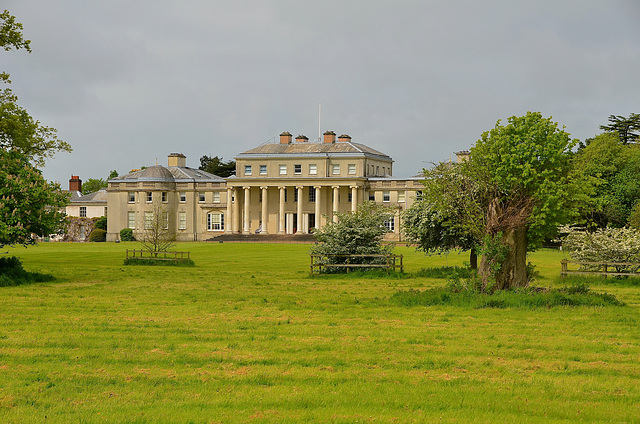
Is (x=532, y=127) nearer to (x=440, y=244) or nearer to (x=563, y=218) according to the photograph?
(x=563, y=218)

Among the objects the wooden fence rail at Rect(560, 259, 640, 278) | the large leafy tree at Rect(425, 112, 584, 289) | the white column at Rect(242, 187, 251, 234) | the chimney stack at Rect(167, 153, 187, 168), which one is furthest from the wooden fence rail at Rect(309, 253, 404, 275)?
the chimney stack at Rect(167, 153, 187, 168)

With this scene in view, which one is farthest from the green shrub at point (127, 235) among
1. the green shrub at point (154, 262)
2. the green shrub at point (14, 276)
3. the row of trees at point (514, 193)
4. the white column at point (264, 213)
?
the row of trees at point (514, 193)

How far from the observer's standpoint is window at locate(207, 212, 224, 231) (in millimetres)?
86000

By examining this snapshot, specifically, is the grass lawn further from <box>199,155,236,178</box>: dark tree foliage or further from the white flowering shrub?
<box>199,155,236,178</box>: dark tree foliage

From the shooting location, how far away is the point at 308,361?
1198cm

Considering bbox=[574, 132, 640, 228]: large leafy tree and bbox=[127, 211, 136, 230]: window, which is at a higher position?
bbox=[574, 132, 640, 228]: large leafy tree

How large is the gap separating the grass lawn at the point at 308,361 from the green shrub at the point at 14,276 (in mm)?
4116

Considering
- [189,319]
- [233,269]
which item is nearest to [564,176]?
[189,319]

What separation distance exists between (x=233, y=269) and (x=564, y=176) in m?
18.0

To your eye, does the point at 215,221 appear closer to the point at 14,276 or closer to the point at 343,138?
the point at 343,138

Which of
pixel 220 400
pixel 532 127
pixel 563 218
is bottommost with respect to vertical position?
pixel 220 400

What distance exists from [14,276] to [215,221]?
200 feet

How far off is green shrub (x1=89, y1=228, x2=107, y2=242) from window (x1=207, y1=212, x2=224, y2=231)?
40.4ft

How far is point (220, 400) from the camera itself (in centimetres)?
959
